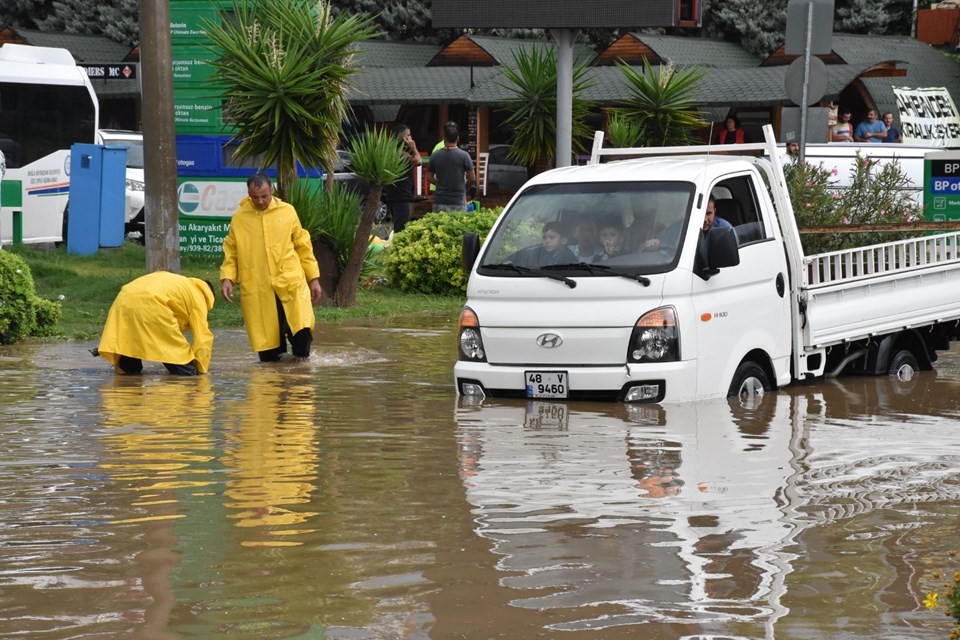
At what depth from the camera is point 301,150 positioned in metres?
17.9

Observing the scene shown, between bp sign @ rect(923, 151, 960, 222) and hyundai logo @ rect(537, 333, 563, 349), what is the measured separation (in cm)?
1041

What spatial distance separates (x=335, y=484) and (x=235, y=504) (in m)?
0.69

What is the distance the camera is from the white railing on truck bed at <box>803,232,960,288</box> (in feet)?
39.9

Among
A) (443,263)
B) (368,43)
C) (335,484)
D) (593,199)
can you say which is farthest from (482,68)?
(335,484)

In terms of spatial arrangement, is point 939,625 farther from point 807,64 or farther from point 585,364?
point 807,64

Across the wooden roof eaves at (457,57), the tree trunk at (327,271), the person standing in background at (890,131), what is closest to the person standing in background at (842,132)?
the person standing in background at (890,131)

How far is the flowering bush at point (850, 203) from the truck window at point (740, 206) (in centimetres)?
265

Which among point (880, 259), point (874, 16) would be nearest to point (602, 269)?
point (880, 259)

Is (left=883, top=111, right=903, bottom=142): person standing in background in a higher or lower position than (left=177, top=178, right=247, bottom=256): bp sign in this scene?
higher

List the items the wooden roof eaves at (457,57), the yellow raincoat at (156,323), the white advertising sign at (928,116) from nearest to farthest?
the yellow raincoat at (156,323)
the white advertising sign at (928,116)
the wooden roof eaves at (457,57)

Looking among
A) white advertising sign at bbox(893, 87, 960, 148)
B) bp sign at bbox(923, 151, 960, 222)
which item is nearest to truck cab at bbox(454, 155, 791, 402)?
bp sign at bbox(923, 151, 960, 222)

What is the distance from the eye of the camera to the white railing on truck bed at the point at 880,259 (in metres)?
12.2

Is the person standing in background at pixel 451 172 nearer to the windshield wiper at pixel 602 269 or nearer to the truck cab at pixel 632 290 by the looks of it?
the truck cab at pixel 632 290

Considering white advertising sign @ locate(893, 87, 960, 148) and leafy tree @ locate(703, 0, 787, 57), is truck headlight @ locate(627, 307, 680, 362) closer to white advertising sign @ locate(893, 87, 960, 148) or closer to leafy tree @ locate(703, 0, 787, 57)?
white advertising sign @ locate(893, 87, 960, 148)
